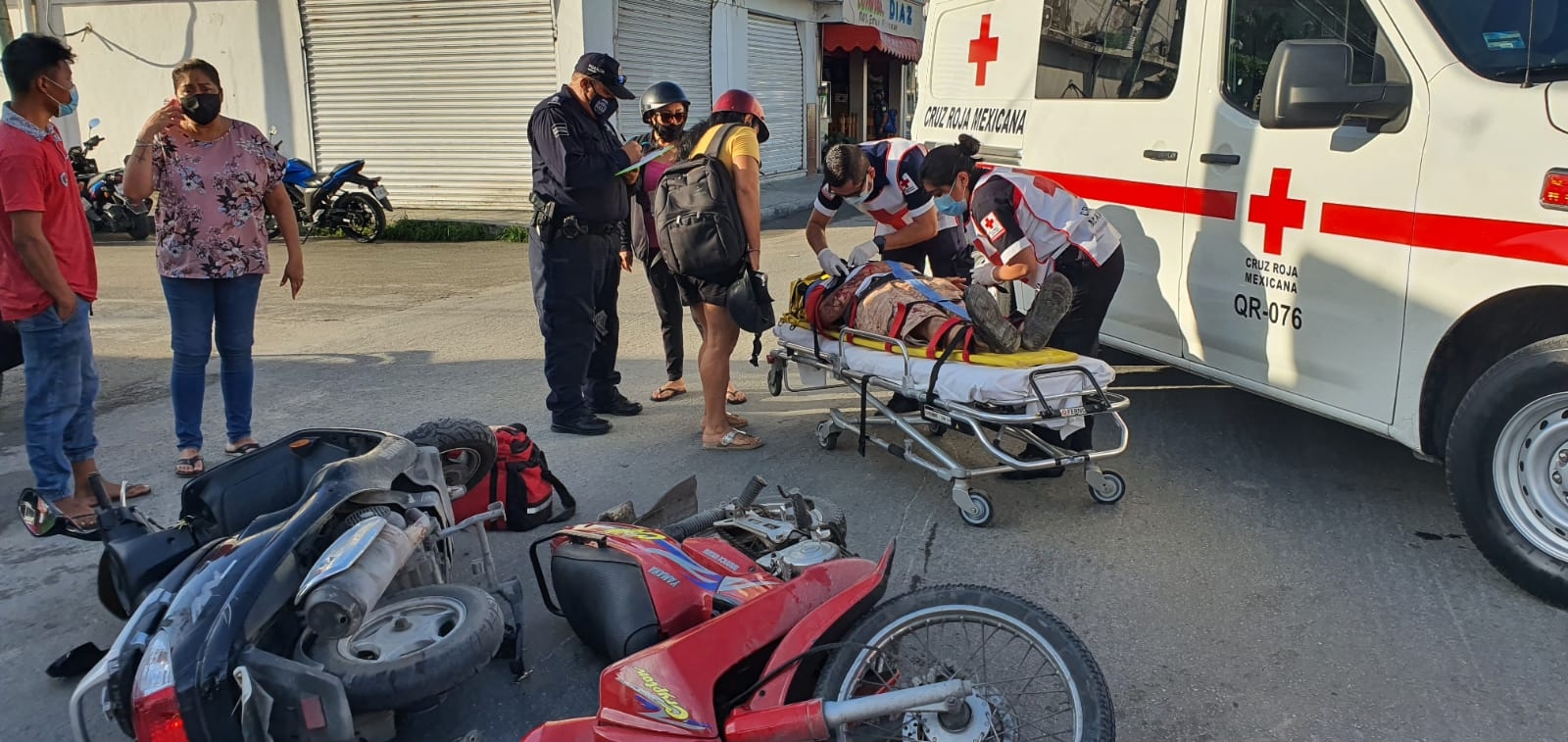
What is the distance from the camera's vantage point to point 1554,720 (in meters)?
2.89

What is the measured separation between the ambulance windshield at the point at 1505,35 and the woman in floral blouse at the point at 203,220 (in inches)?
188

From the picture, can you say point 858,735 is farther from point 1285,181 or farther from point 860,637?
point 1285,181

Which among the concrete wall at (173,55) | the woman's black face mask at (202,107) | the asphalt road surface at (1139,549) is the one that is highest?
the concrete wall at (173,55)

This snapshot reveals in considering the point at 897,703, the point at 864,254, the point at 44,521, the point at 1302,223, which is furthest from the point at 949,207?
the point at 44,521

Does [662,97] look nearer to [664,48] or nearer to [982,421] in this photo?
[982,421]

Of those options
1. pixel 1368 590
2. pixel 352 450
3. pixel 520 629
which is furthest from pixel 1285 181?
pixel 352 450

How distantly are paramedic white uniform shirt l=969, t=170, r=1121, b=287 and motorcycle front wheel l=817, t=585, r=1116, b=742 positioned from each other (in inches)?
96.3

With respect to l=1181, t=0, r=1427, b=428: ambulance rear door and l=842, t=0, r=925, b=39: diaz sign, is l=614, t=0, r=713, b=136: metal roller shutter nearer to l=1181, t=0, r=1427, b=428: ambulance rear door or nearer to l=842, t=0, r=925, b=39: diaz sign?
l=842, t=0, r=925, b=39: diaz sign

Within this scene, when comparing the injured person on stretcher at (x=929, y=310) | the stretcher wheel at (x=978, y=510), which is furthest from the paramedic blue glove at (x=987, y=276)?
the stretcher wheel at (x=978, y=510)

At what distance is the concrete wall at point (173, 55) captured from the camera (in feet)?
52.7

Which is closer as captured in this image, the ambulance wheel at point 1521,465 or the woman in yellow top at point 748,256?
the ambulance wheel at point 1521,465

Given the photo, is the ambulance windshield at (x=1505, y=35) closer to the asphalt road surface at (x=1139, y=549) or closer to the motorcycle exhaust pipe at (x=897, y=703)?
the asphalt road surface at (x=1139, y=549)

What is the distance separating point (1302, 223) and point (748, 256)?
7.86 feet

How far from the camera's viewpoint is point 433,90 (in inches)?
623
